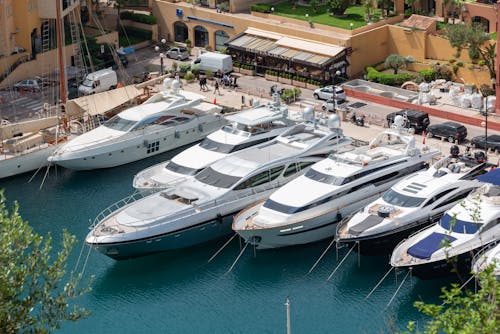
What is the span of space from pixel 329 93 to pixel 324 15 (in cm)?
1282

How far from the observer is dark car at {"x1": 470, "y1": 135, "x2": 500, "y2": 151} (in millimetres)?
66081

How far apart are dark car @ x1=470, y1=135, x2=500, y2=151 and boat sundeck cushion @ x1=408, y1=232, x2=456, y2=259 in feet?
52.0

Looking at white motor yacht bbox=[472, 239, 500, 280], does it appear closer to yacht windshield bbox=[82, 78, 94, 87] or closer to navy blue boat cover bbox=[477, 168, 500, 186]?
navy blue boat cover bbox=[477, 168, 500, 186]

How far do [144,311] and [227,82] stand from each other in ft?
112

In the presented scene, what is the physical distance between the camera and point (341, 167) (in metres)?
58.8

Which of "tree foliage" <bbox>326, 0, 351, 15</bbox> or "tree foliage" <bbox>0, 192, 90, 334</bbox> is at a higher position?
"tree foliage" <bbox>326, 0, 351, 15</bbox>

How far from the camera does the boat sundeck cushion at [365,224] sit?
5362cm

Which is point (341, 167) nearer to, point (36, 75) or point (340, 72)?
point (340, 72)

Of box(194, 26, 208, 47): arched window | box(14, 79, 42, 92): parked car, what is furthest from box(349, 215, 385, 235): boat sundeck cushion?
box(194, 26, 208, 47): arched window

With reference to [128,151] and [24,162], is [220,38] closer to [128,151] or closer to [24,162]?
[128,151]

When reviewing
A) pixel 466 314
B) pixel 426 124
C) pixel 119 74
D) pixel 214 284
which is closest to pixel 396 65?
pixel 426 124

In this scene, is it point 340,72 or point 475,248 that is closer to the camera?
point 475,248

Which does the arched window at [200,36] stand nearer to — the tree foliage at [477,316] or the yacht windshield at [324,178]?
the yacht windshield at [324,178]

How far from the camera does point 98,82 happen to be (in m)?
81.4
